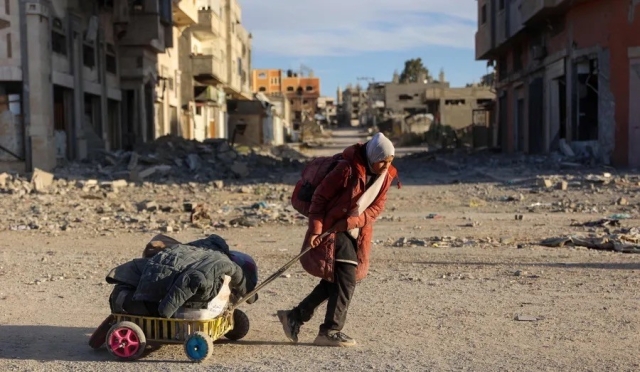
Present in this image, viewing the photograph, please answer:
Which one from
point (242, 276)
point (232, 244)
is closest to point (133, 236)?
point (232, 244)

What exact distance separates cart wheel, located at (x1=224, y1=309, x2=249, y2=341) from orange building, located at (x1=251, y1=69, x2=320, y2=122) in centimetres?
11468

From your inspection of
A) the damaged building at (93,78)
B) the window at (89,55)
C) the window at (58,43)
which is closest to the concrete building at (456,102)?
the damaged building at (93,78)

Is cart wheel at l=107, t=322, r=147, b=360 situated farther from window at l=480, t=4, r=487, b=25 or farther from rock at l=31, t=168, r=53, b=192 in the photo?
window at l=480, t=4, r=487, b=25

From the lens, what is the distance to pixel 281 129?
258ft

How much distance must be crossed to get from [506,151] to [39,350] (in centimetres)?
3331

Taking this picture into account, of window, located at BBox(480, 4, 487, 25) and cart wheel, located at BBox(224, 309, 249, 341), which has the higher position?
window, located at BBox(480, 4, 487, 25)

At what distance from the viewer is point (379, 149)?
17.3 feet

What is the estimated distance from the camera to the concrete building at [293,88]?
4783 inches

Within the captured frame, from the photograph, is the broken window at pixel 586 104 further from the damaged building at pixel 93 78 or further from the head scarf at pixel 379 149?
the head scarf at pixel 379 149

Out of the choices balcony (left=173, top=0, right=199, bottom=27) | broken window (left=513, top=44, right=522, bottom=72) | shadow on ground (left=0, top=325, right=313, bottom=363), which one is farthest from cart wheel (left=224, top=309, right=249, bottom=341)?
balcony (left=173, top=0, right=199, bottom=27)

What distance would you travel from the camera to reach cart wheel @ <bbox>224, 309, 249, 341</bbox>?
586 centimetres

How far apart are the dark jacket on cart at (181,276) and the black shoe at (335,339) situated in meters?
0.76

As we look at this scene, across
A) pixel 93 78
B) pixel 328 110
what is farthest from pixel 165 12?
pixel 328 110

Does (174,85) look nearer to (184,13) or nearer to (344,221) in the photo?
(184,13)
